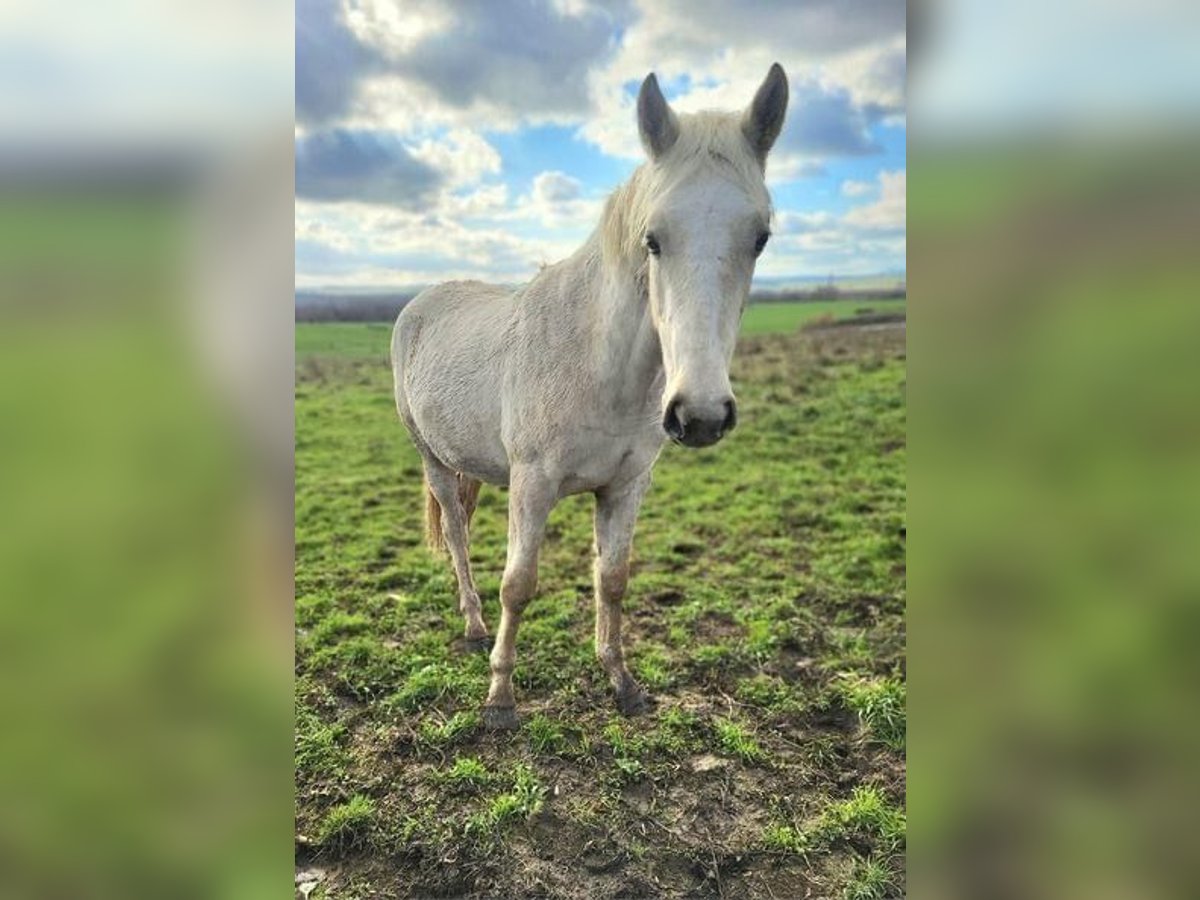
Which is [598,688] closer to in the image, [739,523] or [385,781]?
[385,781]

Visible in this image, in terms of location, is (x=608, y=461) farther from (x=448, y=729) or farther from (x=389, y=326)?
(x=389, y=326)

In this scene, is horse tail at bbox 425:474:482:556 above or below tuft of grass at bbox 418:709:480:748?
above

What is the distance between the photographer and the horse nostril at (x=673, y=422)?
65.4 inches

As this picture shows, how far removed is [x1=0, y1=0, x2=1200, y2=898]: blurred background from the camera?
2.76 ft

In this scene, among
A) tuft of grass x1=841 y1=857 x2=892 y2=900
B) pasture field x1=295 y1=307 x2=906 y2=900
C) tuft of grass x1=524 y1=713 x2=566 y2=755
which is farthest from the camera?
tuft of grass x1=524 y1=713 x2=566 y2=755

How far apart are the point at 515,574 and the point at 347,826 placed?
1.12 m

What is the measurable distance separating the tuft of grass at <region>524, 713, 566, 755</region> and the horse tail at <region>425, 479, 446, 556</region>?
1.38m

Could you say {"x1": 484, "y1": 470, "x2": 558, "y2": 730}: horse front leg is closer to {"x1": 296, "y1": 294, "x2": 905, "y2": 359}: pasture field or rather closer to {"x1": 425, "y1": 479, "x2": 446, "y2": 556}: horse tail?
{"x1": 425, "y1": 479, "x2": 446, "y2": 556}: horse tail
